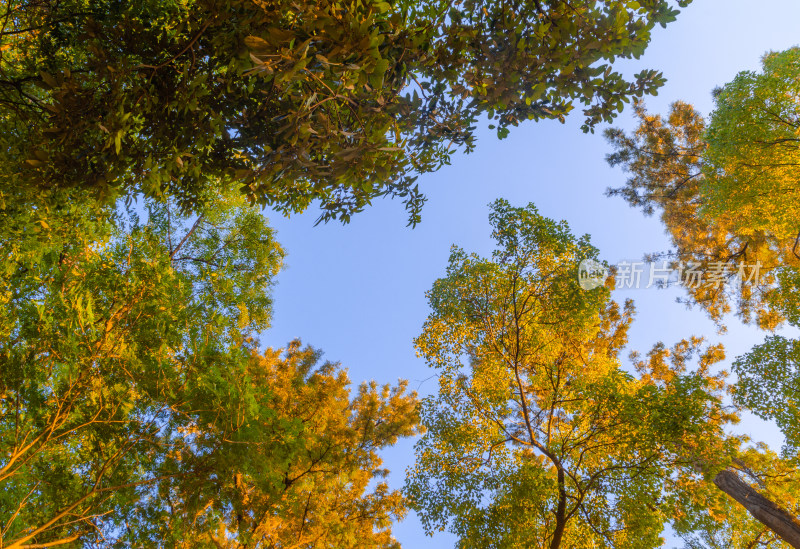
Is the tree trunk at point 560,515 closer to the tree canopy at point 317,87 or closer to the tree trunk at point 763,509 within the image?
the tree trunk at point 763,509

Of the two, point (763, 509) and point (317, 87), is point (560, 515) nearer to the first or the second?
point (763, 509)

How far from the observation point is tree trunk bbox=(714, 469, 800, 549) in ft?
26.9

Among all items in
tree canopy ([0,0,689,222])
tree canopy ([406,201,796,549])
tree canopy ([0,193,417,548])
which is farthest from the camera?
tree canopy ([406,201,796,549])

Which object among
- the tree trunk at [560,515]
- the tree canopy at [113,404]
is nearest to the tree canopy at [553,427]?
the tree trunk at [560,515]

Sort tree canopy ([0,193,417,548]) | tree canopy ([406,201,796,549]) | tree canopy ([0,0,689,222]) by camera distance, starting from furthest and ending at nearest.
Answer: tree canopy ([406,201,796,549]) → tree canopy ([0,193,417,548]) → tree canopy ([0,0,689,222])

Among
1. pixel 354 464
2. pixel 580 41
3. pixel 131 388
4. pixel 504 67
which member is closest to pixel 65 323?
pixel 131 388

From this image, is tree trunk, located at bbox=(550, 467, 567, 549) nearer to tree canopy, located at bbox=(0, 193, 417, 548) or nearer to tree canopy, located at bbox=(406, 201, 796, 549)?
tree canopy, located at bbox=(406, 201, 796, 549)

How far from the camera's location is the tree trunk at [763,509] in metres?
8.20

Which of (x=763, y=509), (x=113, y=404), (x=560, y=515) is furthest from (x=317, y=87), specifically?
(x=763, y=509)

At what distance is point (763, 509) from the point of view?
29.3 feet

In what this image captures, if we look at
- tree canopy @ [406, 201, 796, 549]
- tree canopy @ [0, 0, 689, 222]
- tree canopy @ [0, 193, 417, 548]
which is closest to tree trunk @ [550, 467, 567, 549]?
tree canopy @ [406, 201, 796, 549]

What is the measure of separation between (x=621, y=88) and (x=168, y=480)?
7060mm

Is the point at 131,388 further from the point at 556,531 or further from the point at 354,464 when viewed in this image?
the point at 556,531

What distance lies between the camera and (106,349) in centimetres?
468
